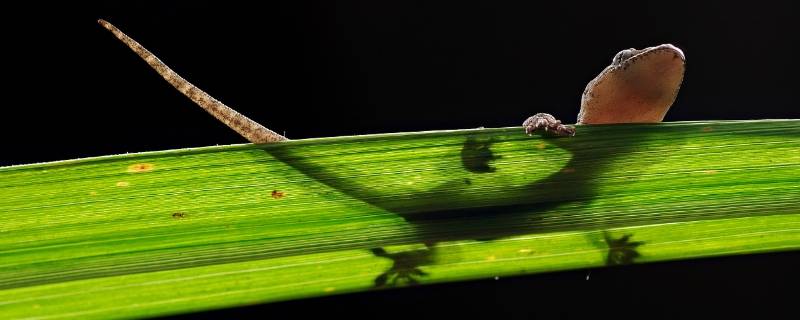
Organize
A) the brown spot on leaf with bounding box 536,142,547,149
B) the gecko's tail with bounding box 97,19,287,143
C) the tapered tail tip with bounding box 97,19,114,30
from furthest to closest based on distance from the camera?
1. the gecko's tail with bounding box 97,19,287,143
2. the tapered tail tip with bounding box 97,19,114,30
3. the brown spot on leaf with bounding box 536,142,547,149

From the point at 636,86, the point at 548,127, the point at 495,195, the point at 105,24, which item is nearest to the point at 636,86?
the point at 636,86

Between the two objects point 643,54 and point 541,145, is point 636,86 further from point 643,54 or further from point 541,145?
point 541,145

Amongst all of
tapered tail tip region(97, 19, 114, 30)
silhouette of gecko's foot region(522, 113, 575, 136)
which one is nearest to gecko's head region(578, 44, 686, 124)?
silhouette of gecko's foot region(522, 113, 575, 136)

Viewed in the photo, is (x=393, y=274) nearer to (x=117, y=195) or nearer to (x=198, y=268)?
(x=198, y=268)

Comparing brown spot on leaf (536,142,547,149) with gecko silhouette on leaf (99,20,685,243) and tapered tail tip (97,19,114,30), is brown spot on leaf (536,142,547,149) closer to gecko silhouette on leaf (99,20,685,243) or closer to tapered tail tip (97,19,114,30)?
gecko silhouette on leaf (99,20,685,243)

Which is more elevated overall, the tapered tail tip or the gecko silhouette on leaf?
the tapered tail tip

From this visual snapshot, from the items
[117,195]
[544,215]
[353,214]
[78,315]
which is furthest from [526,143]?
[78,315]

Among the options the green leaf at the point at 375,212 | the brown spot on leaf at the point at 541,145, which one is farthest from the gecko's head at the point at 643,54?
the brown spot on leaf at the point at 541,145
